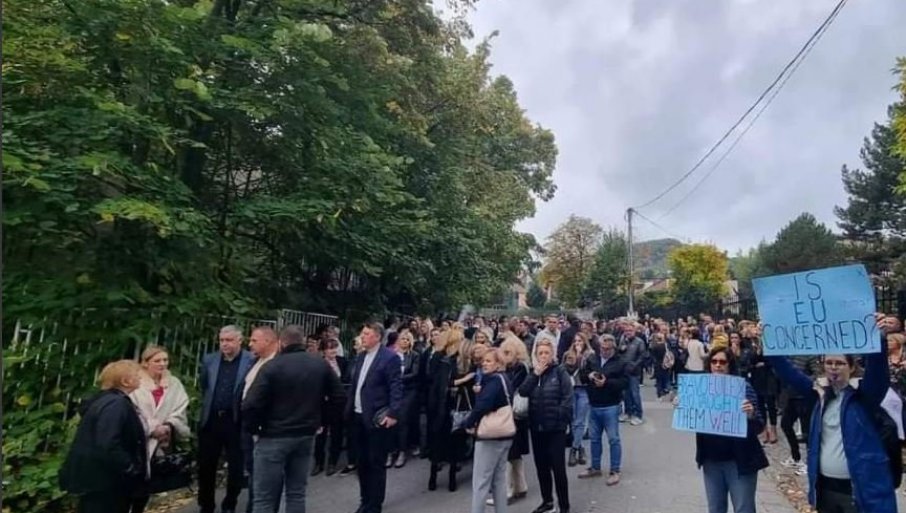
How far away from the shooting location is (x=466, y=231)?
1659 cm

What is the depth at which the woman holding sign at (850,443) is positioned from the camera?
3930mm

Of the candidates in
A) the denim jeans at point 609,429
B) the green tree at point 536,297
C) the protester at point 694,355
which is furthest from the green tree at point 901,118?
the green tree at point 536,297

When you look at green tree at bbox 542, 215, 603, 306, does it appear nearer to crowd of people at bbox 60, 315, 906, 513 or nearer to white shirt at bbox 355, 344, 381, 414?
crowd of people at bbox 60, 315, 906, 513

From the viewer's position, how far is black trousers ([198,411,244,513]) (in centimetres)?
638

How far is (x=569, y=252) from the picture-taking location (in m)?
61.3

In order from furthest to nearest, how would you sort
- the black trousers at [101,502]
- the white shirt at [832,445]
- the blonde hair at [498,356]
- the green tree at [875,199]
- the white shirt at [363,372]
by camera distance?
the green tree at [875,199] < the white shirt at [363,372] < the blonde hair at [498,356] < the black trousers at [101,502] < the white shirt at [832,445]

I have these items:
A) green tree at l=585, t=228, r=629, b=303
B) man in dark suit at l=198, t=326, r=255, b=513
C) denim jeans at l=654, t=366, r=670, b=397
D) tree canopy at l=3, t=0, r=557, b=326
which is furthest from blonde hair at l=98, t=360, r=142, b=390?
green tree at l=585, t=228, r=629, b=303

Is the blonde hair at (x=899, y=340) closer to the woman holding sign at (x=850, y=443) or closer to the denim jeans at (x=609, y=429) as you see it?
the denim jeans at (x=609, y=429)

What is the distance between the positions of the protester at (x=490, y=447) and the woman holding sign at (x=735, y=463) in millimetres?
1660

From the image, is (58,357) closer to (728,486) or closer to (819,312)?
(728,486)

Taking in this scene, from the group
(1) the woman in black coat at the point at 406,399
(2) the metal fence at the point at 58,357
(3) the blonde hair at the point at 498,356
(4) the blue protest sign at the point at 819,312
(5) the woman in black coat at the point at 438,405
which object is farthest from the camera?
(1) the woman in black coat at the point at 406,399

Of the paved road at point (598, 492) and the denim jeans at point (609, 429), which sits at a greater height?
the denim jeans at point (609, 429)

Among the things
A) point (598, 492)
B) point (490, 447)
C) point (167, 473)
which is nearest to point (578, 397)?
point (598, 492)

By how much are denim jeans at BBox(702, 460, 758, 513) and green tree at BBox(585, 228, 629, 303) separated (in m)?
48.5
